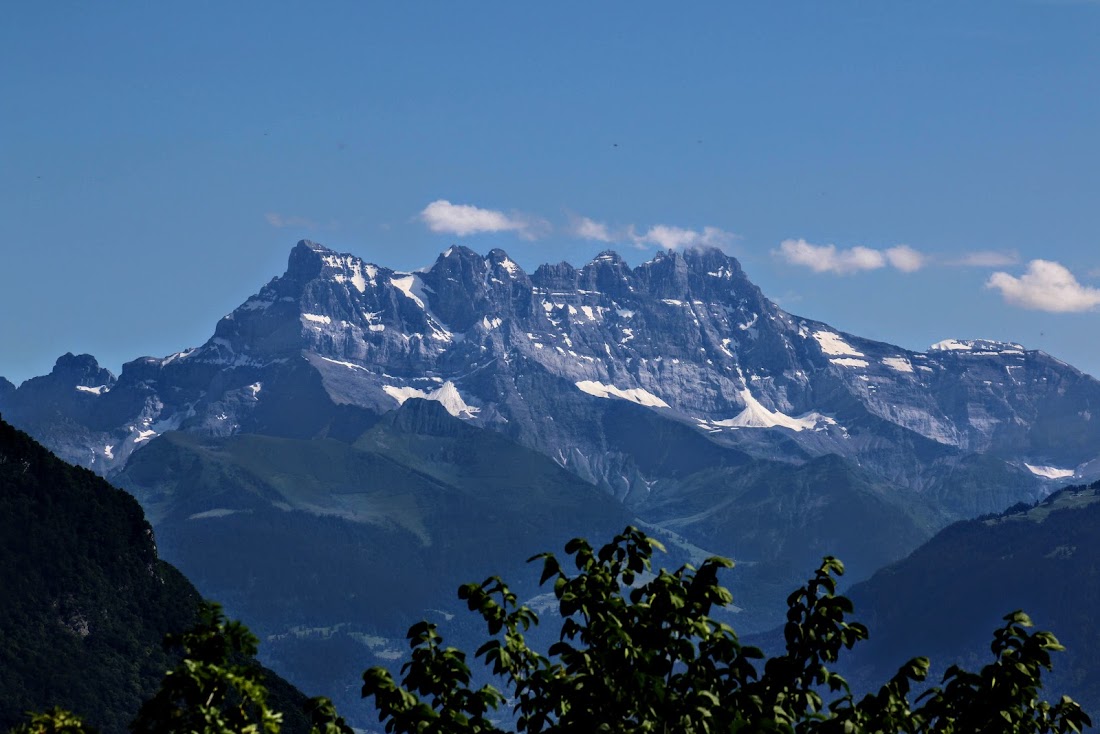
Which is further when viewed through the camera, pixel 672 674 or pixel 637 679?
pixel 672 674

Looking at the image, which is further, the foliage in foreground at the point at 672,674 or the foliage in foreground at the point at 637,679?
the foliage in foreground at the point at 672,674

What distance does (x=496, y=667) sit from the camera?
56.3 metres

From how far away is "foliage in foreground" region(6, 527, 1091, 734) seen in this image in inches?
2073

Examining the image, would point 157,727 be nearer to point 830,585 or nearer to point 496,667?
point 496,667

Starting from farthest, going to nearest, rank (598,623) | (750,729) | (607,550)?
1. (607,550)
2. (598,623)
3. (750,729)

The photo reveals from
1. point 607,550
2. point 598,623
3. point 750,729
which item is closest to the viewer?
point 750,729

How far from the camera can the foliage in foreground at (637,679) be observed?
173 feet

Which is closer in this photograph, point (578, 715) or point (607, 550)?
point (578, 715)

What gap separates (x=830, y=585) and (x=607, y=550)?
7472 millimetres

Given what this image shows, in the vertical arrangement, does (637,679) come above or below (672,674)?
below

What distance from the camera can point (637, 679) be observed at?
53.3 metres

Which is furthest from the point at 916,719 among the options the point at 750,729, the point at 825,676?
the point at 750,729

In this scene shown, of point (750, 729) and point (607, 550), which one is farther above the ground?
point (607, 550)

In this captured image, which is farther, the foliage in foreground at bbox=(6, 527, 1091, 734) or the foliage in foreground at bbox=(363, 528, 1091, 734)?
the foliage in foreground at bbox=(363, 528, 1091, 734)
